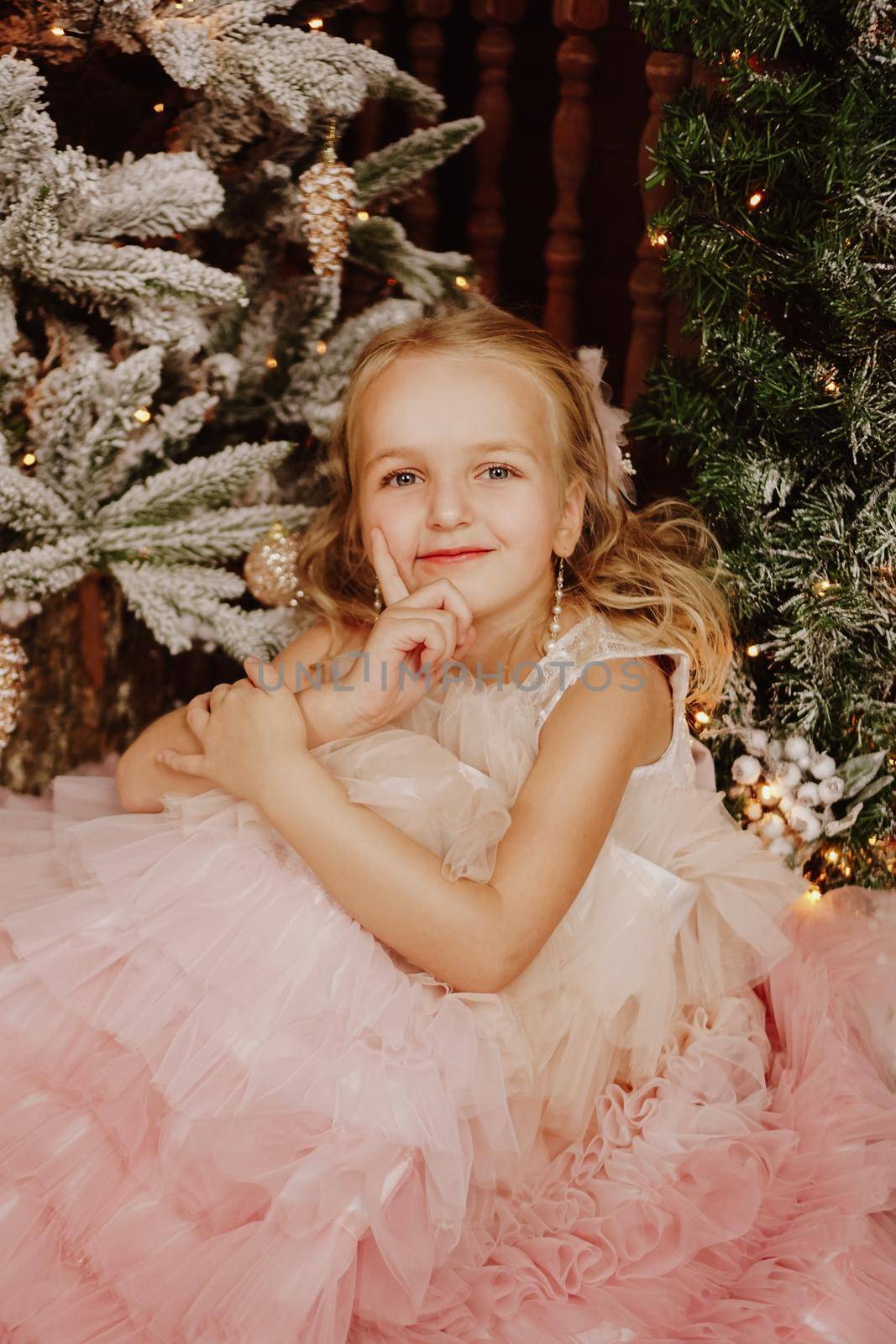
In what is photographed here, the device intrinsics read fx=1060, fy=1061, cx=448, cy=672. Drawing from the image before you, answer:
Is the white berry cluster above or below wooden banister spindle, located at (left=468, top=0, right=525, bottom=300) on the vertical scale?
below

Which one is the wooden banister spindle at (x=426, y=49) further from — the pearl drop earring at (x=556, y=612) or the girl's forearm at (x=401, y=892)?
the girl's forearm at (x=401, y=892)

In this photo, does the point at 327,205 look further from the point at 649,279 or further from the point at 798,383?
the point at 798,383

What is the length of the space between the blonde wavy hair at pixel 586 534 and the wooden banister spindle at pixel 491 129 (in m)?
0.51

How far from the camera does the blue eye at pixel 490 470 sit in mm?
1206

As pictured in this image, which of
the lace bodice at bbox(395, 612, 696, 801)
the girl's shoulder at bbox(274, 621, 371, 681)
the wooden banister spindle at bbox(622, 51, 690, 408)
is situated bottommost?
the girl's shoulder at bbox(274, 621, 371, 681)

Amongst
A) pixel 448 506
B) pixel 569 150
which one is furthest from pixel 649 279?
pixel 448 506

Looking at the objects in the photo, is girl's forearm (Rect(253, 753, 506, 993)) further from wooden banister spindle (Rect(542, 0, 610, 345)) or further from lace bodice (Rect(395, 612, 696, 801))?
wooden banister spindle (Rect(542, 0, 610, 345))

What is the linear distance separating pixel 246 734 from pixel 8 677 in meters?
0.48

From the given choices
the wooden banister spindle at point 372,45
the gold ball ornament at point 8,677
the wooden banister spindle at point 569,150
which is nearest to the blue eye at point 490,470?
the gold ball ornament at point 8,677

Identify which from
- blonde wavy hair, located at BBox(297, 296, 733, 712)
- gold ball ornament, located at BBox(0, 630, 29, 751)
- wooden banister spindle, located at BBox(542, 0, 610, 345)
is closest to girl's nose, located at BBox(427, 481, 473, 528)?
blonde wavy hair, located at BBox(297, 296, 733, 712)

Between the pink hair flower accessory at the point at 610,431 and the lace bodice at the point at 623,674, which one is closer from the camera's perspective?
the lace bodice at the point at 623,674

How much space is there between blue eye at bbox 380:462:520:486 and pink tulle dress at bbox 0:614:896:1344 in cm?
26

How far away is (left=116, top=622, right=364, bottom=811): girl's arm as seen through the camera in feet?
3.59

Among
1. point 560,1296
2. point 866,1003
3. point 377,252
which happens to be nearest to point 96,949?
point 560,1296
